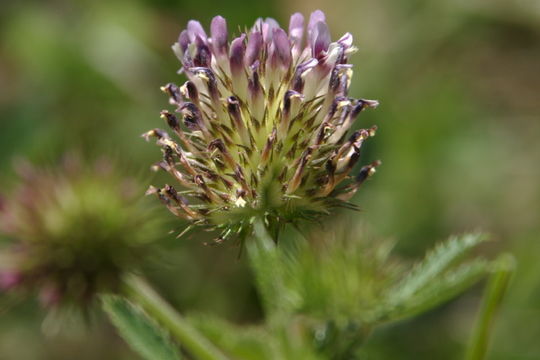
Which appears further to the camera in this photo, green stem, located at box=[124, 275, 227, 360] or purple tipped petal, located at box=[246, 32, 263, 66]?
green stem, located at box=[124, 275, 227, 360]

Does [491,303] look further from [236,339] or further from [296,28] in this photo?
[296,28]

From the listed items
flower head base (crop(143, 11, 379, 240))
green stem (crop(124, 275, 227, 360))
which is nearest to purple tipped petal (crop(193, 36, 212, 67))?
flower head base (crop(143, 11, 379, 240))

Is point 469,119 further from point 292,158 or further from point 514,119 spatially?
point 292,158

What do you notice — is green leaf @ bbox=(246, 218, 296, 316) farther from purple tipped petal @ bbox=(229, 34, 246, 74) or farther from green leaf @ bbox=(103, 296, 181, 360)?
purple tipped petal @ bbox=(229, 34, 246, 74)

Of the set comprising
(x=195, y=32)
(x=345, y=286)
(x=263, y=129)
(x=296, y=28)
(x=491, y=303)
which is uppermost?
(x=195, y=32)

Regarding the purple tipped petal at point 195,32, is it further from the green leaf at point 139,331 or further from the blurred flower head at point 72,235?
the blurred flower head at point 72,235

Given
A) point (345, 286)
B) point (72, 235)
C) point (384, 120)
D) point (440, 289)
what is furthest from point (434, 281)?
point (384, 120)

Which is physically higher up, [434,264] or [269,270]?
[269,270]
